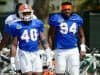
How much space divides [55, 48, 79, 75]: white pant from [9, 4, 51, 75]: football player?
27.8 inches

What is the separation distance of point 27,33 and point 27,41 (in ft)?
0.56

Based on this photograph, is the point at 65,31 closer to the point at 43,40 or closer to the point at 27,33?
the point at 43,40

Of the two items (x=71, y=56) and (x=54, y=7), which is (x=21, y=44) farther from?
(x=54, y=7)

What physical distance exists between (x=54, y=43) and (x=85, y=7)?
9.55 m

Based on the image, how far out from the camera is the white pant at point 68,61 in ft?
42.3

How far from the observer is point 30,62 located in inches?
485

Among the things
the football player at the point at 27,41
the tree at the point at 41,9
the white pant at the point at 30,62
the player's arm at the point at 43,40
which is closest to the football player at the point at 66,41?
the player's arm at the point at 43,40

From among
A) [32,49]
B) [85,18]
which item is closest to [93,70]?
[32,49]

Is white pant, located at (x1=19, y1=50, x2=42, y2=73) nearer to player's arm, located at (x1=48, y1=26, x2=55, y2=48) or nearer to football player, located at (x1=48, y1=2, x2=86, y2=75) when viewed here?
football player, located at (x1=48, y1=2, x2=86, y2=75)

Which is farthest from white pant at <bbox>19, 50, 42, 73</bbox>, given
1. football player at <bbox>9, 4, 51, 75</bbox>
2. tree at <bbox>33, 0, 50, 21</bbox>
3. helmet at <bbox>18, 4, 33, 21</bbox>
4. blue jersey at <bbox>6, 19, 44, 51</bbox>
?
Result: tree at <bbox>33, 0, 50, 21</bbox>

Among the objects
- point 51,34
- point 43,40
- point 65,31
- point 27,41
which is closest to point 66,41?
point 65,31

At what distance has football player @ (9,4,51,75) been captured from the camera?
40.3 ft

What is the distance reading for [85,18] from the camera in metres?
21.4

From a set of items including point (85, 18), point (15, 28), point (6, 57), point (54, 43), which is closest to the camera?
point (15, 28)
